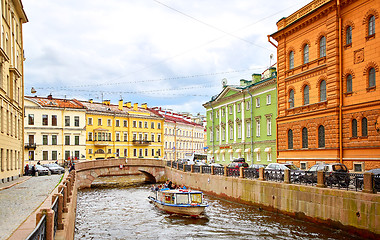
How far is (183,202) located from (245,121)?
2550cm

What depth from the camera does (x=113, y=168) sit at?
4903 centimetres

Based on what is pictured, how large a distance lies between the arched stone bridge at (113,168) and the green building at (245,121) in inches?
391

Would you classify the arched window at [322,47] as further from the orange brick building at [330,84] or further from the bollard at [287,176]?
the bollard at [287,176]

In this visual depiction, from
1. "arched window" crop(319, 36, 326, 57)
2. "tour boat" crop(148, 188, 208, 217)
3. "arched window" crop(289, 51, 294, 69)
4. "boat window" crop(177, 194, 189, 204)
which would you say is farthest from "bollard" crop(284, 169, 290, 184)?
"arched window" crop(289, 51, 294, 69)

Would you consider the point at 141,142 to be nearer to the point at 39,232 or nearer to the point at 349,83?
the point at 349,83

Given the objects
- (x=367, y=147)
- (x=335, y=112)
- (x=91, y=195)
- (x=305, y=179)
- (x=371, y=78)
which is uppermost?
(x=371, y=78)

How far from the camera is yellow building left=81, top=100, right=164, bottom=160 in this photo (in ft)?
237

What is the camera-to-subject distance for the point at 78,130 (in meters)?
69.2

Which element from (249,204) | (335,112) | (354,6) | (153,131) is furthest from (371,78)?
(153,131)

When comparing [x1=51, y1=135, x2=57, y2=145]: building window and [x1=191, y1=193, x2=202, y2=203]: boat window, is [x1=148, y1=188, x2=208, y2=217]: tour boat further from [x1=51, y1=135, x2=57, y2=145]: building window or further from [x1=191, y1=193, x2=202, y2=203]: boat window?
[x1=51, y1=135, x2=57, y2=145]: building window

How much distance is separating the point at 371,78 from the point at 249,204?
12297mm

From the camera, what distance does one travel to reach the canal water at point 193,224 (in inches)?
786

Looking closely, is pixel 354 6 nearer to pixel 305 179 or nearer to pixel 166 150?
pixel 305 179

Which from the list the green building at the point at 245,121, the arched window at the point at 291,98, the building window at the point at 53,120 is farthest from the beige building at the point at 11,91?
the building window at the point at 53,120
